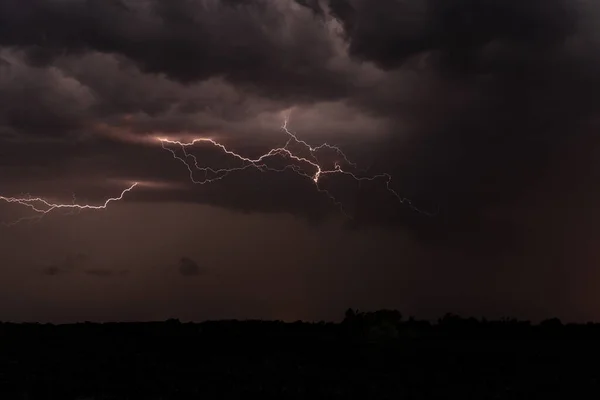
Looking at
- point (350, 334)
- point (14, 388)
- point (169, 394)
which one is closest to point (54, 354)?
point (14, 388)

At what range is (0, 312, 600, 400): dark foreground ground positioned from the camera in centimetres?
3488

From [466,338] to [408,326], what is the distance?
20.0ft

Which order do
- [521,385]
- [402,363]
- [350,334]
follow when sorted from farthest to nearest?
[350,334] → [402,363] → [521,385]

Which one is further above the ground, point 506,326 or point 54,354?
point 506,326

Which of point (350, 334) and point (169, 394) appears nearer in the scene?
point (169, 394)

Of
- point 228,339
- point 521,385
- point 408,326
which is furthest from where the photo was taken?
point 408,326

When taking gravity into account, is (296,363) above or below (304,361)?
below

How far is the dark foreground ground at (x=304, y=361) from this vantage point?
34.9 meters

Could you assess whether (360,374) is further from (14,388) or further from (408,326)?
(408,326)

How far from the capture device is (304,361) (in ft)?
150

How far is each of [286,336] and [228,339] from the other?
5072 millimetres

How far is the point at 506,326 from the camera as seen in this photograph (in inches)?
2894

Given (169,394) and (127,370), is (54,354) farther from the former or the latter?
(169,394)

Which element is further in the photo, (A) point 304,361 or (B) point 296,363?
(A) point 304,361
